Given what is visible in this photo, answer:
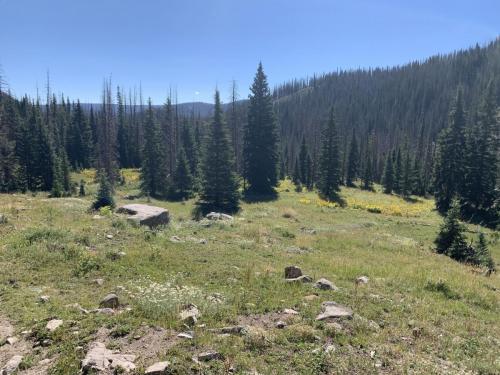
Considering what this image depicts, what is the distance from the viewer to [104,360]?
19.3 ft

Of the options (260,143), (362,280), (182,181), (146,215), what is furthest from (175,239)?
(260,143)

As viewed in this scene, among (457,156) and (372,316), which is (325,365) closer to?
(372,316)

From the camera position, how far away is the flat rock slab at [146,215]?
1944 cm

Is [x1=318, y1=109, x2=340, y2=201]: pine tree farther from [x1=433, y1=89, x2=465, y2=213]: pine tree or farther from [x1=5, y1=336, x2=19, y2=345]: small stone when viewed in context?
[x1=5, y1=336, x2=19, y2=345]: small stone

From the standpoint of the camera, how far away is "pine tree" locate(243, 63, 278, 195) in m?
44.3

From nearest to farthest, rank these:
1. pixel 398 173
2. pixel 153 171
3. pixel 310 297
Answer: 1. pixel 310 297
2. pixel 153 171
3. pixel 398 173

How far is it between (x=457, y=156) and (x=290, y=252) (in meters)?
37.9

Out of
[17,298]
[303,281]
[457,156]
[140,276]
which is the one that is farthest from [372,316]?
Result: [457,156]

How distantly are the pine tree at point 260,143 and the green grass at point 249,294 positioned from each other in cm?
2553

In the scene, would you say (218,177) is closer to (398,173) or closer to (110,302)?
(110,302)

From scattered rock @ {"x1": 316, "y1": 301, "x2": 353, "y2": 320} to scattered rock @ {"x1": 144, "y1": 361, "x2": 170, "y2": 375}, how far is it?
12.4ft

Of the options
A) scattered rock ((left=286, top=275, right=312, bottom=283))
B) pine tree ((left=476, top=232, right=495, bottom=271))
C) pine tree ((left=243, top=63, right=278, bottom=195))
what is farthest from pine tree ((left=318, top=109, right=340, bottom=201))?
scattered rock ((left=286, top=275, right=312, bottom=283))

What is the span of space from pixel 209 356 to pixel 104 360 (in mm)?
1747

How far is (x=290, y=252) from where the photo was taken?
16078mm
